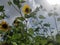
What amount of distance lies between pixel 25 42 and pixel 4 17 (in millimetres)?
147

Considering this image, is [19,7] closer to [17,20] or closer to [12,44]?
[17,20]

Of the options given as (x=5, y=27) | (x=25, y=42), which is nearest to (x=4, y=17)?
(x=5, y=27)

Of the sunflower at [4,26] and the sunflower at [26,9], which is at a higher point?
the sunflower at [26,9]

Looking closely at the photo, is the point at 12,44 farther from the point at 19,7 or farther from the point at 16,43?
the point at 19,7

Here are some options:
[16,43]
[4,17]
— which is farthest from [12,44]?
[4,17]

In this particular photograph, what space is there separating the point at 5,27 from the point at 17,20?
64mm

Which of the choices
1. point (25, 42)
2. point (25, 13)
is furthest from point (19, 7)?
point (25, 42)

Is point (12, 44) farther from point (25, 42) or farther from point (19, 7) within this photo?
point (19, 7)

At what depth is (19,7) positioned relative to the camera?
623mm

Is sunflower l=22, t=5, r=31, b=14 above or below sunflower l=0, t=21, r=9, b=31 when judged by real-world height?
above

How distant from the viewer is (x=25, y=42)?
608 millimetres

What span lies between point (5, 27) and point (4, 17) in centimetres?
5

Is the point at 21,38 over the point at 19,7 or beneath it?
beneath

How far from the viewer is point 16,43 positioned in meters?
0.61
